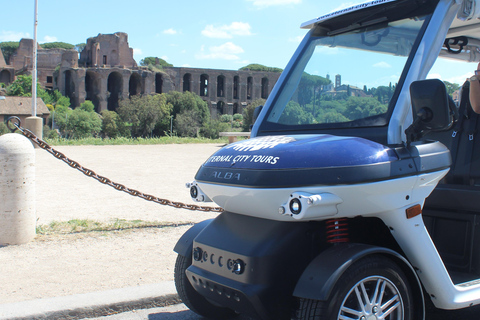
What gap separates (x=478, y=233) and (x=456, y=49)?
2.23 metres

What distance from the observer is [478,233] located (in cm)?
366

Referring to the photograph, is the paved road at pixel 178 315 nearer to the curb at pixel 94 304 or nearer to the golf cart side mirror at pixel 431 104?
the curb at pixel 94 304

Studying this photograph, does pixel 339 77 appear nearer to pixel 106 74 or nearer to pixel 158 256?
pixel 158 256

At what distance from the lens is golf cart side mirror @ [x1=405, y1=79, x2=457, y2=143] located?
2650mm

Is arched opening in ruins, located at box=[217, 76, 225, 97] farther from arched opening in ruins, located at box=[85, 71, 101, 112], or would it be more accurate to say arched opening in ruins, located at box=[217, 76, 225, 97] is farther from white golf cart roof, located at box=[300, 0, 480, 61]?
white golf cart roof, located at box=[300, 0, 480, 61]

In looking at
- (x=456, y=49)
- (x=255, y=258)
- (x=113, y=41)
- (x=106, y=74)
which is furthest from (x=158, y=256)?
(x=113, y=41)

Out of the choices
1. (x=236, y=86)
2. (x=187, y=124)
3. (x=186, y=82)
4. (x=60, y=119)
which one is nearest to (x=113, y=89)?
(x=186, y=82)

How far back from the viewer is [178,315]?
397 centimetres

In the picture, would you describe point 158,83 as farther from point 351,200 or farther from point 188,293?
point 351,200

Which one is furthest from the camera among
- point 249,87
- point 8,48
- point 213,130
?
point 8,48

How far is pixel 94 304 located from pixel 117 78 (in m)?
101

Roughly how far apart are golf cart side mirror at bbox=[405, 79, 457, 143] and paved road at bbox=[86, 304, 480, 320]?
68.4 inches

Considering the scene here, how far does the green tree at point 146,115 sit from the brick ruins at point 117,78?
17.8m

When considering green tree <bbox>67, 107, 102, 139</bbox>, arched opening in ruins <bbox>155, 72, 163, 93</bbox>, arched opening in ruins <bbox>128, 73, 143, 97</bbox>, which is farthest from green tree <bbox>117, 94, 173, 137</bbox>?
arched opening in ruins <bbox>155, 72, 163, 93</bbox>
